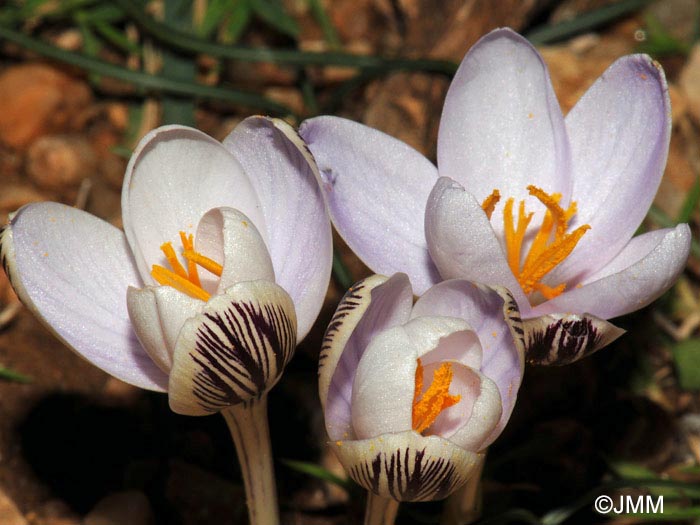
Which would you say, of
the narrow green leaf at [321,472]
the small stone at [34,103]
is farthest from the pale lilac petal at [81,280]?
the small stone at [34,103]

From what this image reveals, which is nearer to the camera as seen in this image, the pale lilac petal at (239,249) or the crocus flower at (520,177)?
the pale lilac petal at (239,249)

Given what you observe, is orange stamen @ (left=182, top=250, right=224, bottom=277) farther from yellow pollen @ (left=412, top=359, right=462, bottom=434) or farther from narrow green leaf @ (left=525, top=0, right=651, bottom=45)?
narrow green leaf @ (left=525, top=0, right=651, bottom=45)

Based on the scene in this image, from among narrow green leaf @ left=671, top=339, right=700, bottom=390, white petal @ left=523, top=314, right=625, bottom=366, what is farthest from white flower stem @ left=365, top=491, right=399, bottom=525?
narrow green leaf @ left=671, top=339, right=700, bottom=390

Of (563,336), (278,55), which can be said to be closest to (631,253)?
(563,336)

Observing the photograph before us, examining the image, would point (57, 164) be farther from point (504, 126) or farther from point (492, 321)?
point (492, 321)

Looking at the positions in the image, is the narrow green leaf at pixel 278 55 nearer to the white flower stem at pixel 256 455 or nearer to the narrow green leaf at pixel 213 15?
the narrow green leaf at pixel 213 15

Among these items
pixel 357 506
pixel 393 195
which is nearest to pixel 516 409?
pixel 357 506
